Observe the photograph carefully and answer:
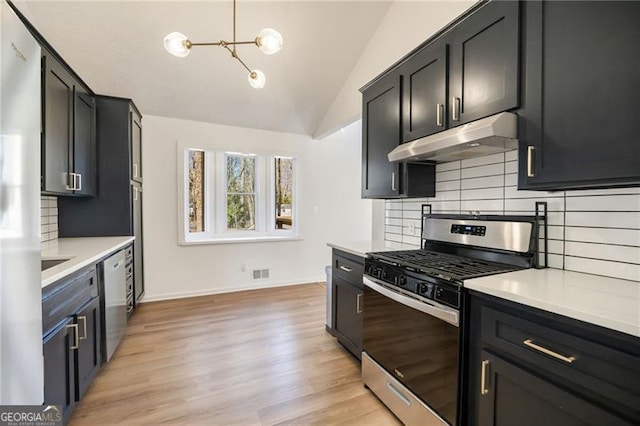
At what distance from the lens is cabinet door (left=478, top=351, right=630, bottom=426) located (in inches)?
36.3

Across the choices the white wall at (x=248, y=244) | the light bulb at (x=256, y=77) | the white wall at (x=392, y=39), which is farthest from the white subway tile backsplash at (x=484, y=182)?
the white wall at (x=248, y=244)

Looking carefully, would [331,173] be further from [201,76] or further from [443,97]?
[443,97]

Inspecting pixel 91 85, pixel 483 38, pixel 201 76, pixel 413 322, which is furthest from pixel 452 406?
pixel 91 85

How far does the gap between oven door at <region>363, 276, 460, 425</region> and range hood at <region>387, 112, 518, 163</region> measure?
85 centimetres

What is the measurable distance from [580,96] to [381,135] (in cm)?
138

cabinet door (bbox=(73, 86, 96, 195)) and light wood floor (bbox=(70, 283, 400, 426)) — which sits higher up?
cabinet door (bbox=(73, 86, 96, 195))

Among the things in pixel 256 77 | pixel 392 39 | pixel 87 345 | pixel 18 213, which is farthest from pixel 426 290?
pixel 392 39

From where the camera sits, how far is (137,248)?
3.37 metres

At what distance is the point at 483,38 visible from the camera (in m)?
1.54

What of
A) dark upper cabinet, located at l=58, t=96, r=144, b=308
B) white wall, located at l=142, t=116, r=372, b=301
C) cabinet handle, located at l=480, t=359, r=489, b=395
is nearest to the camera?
cabinet handle, located at l=480, t=359, r=489, b=395

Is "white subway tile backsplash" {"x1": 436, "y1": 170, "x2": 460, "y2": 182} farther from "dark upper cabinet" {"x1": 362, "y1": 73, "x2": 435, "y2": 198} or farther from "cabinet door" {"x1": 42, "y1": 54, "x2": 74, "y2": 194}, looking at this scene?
"cabinet door" {"x1": 42, "y1": 54, "x2": 74, "y2": 194}

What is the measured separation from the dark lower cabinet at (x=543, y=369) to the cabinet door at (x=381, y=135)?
49.8 inches

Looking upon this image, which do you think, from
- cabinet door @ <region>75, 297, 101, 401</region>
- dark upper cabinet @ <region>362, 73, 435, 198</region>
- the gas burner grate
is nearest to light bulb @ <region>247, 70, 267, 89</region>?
dark upper cabinet @ <region>362, 73, 435, 198</region>

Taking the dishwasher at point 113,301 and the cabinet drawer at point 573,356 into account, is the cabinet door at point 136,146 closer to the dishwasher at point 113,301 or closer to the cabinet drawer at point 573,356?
the dishwasher at point 113,301
